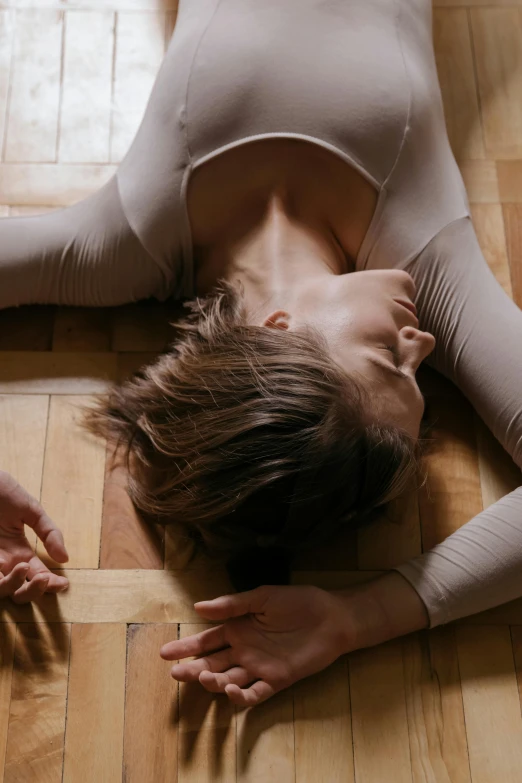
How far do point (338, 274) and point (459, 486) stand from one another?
35 centimetres

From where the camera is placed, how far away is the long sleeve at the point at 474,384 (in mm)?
1079

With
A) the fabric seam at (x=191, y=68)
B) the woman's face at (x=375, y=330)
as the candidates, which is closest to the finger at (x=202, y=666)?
the woman's face at (x=375, y=330)

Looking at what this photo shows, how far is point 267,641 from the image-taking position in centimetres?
105

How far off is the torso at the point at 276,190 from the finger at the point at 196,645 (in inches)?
20.8

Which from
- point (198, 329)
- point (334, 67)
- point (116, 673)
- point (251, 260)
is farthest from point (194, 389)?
point (334, 67)

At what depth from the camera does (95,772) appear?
3.41ft

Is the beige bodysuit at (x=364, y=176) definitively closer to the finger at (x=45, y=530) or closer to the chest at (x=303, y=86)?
the chest at (x=303, y=86)

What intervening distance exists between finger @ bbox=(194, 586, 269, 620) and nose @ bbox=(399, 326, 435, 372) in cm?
34

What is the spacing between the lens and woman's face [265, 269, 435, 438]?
1.00 meters

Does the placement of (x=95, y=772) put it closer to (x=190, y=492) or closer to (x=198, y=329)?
(x=190, y=492)

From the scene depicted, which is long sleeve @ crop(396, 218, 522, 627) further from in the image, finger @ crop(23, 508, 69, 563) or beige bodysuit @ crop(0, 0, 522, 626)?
finger @ crop(23, 508, 69, 563)

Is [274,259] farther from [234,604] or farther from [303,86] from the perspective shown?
[234,604]

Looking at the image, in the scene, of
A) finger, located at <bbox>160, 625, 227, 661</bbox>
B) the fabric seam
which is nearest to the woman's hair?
finger, located at <bbox>160, 625, 227, 661</bbox>

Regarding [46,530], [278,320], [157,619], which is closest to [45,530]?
[46,530]
